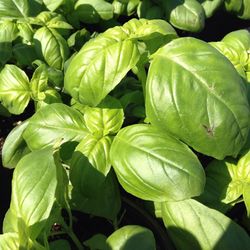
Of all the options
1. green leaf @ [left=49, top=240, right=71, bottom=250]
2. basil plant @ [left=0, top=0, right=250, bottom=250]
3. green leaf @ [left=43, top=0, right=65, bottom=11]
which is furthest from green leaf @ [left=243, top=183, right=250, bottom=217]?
green leaf @ [left=43, top=0, right=65, bottom=11]

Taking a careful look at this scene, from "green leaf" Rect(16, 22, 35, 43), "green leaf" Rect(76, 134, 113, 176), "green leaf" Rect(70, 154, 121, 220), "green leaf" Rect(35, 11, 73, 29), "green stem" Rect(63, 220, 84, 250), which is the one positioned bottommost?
"green stem" Rect(63, 220, 84, 250)

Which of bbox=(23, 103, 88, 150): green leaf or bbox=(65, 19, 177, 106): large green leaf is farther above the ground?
bbox=(65, 19, 177, 106): large green leaf

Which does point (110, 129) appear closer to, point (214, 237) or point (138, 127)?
point (138, 127)

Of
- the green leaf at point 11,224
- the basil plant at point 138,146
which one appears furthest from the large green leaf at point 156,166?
the green leaf at point 11,224

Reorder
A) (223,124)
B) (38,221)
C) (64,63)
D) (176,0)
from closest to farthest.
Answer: (38,221) < (223,124) < (64,63) < (176,0)

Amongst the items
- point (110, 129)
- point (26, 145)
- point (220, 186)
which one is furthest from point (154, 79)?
point (26, 145)

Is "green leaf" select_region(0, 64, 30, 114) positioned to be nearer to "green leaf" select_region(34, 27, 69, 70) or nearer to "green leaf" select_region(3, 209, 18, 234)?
"green leaf" select_region(34, 27, 69, 70)

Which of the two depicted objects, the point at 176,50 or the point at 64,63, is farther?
the point at 64,63
